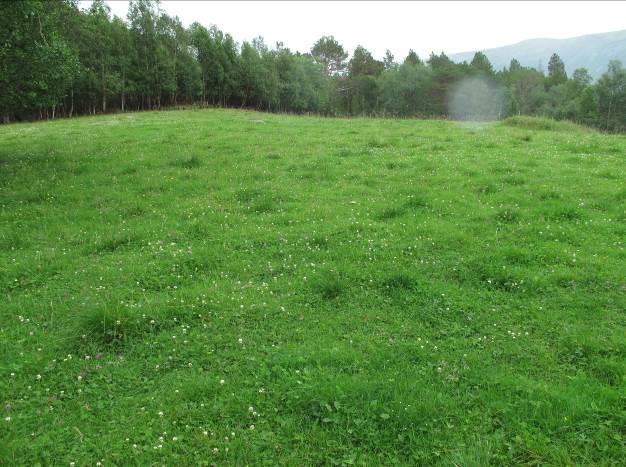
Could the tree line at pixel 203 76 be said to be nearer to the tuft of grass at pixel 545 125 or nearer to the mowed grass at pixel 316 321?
the mowed grass at pixel 316 321

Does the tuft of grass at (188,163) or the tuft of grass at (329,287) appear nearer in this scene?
the tuft of grass at (329,287)

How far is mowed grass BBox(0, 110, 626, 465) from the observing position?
5109 millimetres

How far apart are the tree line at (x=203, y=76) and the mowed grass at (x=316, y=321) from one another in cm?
647

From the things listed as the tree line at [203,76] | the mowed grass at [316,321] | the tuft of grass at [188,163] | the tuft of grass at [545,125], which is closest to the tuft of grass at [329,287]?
the mowed grass at [316,321]

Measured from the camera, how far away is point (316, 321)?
24.0ft

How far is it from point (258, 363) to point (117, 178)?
11806 mm

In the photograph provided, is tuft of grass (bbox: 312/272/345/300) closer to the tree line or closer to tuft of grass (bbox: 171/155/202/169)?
tuft of grass (bbox: 171/155/202/169)

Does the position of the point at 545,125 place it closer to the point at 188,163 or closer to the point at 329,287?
the point at 188,163

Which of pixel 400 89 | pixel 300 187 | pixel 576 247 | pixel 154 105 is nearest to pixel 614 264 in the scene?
pixel 576 247

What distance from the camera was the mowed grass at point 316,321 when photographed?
5.11 metres

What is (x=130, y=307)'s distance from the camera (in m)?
7.44

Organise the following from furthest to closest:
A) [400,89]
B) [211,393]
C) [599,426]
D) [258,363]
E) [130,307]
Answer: [400,89]
[130,307]
[258,363]
[211,393]
[599,426]

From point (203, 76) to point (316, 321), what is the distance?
71333 millimetres

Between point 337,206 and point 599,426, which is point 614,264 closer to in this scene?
point 599,426
